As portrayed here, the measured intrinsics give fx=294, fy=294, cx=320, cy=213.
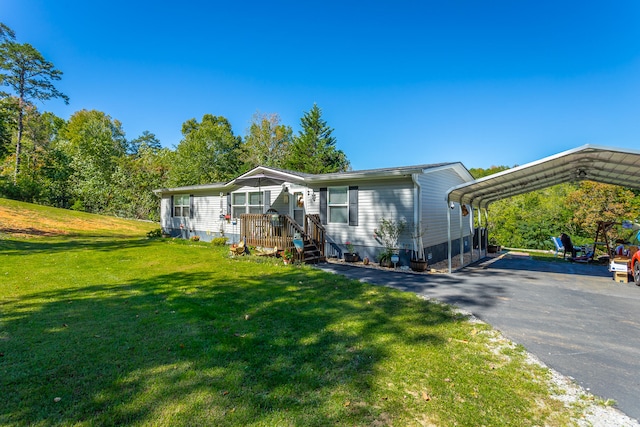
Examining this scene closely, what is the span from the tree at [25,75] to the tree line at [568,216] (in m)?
37.4

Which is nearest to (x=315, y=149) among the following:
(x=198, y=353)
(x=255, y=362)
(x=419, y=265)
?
(x=419, y=265)

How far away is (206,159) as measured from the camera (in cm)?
3033

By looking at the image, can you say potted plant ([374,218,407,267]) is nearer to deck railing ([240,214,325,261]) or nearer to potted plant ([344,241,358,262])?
potted plant ([344,241,358,262])

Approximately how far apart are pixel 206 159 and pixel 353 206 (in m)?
24.4

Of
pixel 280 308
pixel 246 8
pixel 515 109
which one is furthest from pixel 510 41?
pixel 280 308

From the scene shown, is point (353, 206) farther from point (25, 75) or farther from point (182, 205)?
point (25, 75)

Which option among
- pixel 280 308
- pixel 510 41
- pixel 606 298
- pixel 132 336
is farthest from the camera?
pixel 510 41

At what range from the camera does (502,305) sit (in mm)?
5477

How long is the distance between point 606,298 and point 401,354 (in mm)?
5536

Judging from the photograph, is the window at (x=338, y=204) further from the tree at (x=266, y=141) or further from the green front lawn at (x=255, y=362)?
the tree at (x=266, y=141)

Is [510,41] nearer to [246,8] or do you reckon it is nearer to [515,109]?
[515,109]

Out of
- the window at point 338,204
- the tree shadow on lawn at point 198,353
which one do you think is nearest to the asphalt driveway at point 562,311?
the tree shadow on lawn at point 198,353

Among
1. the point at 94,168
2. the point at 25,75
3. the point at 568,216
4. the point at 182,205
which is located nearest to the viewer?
the point at 568,216

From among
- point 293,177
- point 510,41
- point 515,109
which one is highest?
point 510,41
